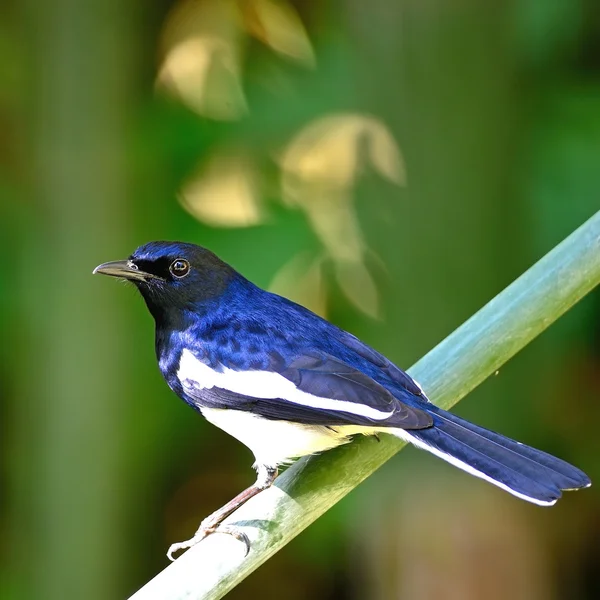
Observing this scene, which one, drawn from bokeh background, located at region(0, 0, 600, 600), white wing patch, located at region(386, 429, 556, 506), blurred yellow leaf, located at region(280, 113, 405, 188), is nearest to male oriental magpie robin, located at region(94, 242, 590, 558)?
white wing patch, located at region(386, 429, 556, 506)

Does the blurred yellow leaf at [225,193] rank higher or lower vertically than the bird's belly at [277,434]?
lower

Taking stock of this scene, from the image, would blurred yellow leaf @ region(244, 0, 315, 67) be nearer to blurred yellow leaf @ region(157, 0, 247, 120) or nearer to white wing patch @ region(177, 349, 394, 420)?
blurred yellow leaf @ region(157, 0, 247, 120)

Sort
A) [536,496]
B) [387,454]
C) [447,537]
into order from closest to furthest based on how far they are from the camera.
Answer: [536,496], [387,454], [447,537]

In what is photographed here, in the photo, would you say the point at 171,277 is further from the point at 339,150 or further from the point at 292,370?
the point at 339,150

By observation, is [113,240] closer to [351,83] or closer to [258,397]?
[351,83]

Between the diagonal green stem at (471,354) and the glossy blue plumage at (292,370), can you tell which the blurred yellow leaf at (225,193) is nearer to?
the glossy blue plumage at (292,370)

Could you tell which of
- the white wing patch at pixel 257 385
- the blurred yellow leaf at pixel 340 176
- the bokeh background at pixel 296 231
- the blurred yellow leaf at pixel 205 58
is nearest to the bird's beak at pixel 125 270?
the white wing patch at pixel 257 385

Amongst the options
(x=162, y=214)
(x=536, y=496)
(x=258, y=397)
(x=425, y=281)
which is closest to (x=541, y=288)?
(x=536, y=496)

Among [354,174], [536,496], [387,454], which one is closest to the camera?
[536,496]
